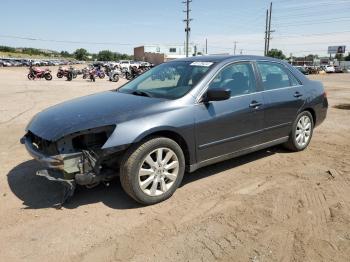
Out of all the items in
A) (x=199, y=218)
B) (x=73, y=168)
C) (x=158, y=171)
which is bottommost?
(x=199, y=218)

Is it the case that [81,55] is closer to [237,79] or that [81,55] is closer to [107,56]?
[107,56]

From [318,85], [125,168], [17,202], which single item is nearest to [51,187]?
[17,202]

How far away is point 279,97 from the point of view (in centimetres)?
540

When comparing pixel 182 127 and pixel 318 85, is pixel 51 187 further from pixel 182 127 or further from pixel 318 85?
pixel 318 85

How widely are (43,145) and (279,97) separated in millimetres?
3370

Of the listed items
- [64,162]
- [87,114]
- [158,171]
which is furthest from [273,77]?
[64,162]

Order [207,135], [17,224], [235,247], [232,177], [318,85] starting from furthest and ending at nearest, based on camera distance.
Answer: [318,85] → [232,177] → [207,135] → [17,224] → [235,247]

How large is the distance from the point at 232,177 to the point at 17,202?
2.67 metres

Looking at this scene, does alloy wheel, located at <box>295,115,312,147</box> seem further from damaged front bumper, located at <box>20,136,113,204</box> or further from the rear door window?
damaged front bumper, located at <box>20,136,113,204</box>

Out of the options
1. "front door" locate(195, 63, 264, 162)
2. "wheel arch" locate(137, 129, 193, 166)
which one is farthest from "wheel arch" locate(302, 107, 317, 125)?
"wheel arch" locate(137, 129, 193, 166)

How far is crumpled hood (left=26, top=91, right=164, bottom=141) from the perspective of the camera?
3768 millimetres

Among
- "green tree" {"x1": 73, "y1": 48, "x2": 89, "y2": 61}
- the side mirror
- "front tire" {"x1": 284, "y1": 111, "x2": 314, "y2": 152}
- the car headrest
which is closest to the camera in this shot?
the side mirror

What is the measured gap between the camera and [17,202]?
163 inches

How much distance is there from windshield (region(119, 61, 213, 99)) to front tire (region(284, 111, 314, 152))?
1976mm
